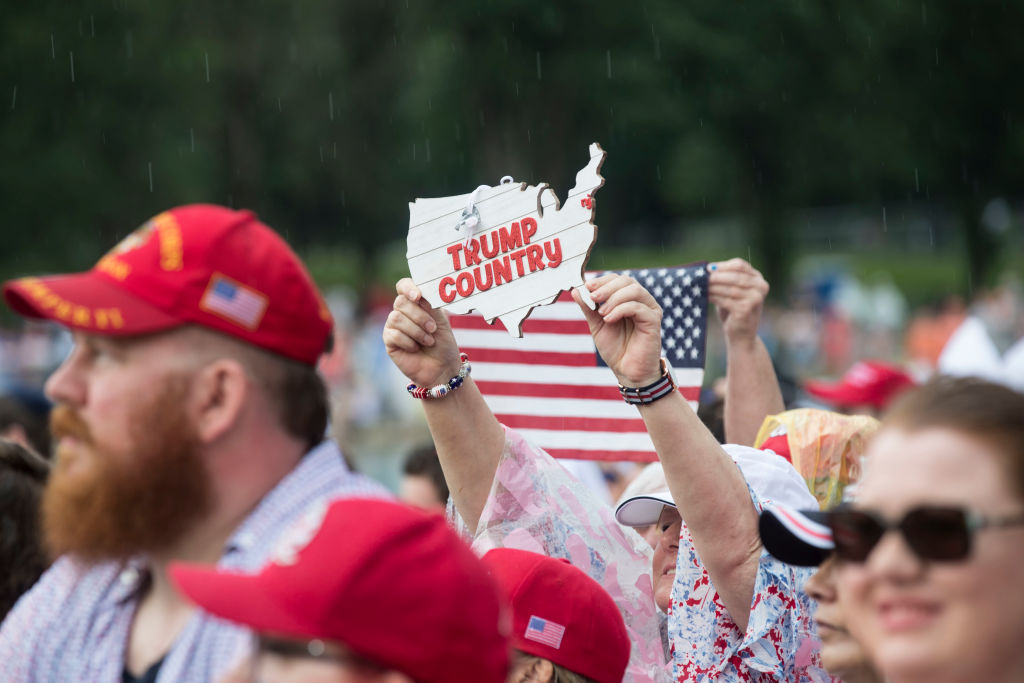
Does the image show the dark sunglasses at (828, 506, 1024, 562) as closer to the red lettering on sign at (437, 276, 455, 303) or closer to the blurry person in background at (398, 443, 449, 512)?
the red lettering on sign at (437, 276, 455, 303)

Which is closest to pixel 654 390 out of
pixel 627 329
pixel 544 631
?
pixel 627 329

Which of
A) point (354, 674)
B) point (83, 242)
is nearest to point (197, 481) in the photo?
point (354, 674)

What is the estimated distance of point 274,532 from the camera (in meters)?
2.15

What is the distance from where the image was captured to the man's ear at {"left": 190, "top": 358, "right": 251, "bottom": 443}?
2.17m

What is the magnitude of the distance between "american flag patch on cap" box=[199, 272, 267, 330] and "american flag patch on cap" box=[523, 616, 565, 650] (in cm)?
101

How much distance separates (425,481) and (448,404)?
182 centimetres

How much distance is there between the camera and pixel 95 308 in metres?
2.16

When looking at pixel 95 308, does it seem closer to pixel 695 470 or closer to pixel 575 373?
pixel 695 470

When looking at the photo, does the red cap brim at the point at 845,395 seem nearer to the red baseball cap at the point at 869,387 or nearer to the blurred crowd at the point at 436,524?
the red baseball cap at the point at 869,387

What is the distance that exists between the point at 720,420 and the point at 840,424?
4.03 feet

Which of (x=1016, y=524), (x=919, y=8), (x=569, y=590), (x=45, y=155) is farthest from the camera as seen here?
(x=45, y=155)

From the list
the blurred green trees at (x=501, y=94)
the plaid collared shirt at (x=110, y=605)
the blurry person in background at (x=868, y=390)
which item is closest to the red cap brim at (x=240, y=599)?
the plaid collared shirt at (x=110, y=605)

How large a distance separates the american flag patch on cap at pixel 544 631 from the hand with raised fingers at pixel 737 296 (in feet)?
5.00

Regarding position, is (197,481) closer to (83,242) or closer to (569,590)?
(569,590)
